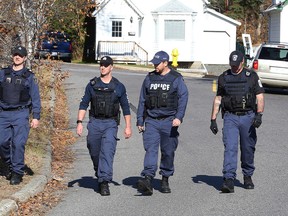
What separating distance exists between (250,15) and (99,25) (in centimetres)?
2738

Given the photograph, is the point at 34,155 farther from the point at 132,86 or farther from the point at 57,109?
the point at 132,86

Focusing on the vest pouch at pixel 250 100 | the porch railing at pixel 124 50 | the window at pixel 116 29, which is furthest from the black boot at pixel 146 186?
the window at pixel 116 29

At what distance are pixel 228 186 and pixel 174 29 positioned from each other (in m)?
38.4

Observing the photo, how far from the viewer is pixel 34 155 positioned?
1188 centimetres

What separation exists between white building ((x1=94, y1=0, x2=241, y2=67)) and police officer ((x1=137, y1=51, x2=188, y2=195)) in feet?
121

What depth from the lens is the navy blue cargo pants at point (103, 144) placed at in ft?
32.1

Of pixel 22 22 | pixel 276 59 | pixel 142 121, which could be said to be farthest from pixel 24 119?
pixel 276 59

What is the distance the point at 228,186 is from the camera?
9852 millimetres

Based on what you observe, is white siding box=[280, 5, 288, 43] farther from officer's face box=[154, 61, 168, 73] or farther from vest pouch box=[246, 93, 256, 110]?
officer's face box=[154, 61, 168, 73]

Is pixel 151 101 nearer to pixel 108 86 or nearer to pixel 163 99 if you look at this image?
pixel 163 99

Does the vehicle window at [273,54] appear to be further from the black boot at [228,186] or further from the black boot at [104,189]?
the black boot at [104,189]

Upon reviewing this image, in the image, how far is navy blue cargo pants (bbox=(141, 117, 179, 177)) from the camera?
32.6 feet

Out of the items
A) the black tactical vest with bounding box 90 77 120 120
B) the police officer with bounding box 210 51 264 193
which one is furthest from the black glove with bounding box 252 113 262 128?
the black tactical vest with bounding box 90 77 120 120

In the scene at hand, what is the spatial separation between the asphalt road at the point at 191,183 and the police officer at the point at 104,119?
Result: 15.1 inches
